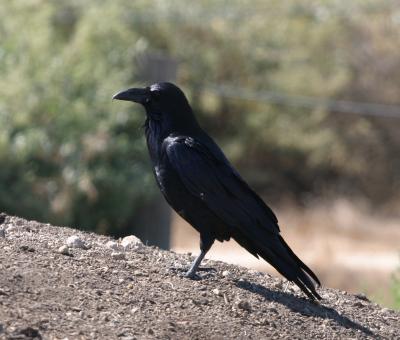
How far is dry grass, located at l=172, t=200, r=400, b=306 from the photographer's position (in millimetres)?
16891

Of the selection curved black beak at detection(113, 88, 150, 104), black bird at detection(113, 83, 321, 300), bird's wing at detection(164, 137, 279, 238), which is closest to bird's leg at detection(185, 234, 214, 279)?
black bird at detection(113, 83, 321, 300)

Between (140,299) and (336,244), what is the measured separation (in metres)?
14.0

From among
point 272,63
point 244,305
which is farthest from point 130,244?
point 272,63

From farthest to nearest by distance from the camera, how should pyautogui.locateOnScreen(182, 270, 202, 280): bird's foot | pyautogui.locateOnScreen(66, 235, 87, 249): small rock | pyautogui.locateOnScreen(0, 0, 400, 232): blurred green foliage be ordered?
pyautogui.locateOnScreen(0, 0, 400, 232): blurred green foliage < pyautogui.locateOnScreen(66, 235, 87, 249): small rock < pyautogui.locateOnScreen(182, 270, 202, 280): bird's foot

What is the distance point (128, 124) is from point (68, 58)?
Answer: 1.68 meters

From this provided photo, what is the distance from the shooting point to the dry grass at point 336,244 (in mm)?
16891

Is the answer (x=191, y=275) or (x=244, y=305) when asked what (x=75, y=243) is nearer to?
(x=191, y=275)

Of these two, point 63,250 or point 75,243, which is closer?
point 63,250

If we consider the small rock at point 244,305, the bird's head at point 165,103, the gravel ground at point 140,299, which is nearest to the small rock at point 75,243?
the gravel ground at point 140,299

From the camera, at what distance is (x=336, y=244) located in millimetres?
19172

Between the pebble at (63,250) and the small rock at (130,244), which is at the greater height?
the small rock at (130,244)

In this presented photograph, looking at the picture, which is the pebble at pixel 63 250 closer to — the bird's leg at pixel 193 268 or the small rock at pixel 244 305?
the bird's leg at pixel 193 268

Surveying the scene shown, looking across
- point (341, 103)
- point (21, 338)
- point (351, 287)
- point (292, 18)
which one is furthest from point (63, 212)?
point (292, 18)

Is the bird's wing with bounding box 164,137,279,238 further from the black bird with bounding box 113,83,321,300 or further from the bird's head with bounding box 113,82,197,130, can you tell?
the bird's head with bounding box 113,82,197,130
